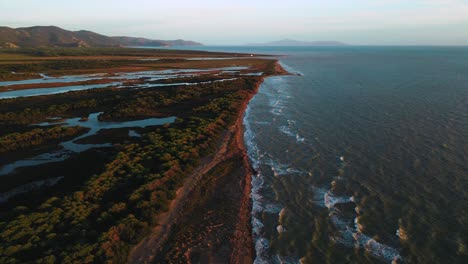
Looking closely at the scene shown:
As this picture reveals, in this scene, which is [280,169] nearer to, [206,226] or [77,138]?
[206,226]

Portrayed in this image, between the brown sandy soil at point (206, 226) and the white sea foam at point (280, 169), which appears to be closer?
the brown sandy soil at point (206, 226)

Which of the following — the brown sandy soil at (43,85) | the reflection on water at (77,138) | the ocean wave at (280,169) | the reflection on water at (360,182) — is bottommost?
the brown sandy soil at (43,85)

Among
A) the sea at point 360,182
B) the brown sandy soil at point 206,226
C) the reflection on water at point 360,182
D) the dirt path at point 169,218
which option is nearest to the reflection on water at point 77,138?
the dirt path at point 169,218

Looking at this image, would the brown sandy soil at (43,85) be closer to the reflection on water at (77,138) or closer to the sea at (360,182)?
the reflection on water at (77,138)

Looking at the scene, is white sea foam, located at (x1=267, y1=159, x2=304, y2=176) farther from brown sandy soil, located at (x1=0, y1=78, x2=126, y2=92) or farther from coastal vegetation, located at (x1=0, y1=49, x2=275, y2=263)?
brown sandy soil, located at (x1=0, y1=78, x2=126, y2=92)

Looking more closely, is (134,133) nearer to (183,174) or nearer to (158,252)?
(183,174)

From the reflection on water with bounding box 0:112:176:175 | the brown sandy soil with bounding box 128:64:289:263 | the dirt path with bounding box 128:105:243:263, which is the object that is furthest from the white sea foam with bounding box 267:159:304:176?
the reflection on water with bounding box 0:112:176:175
